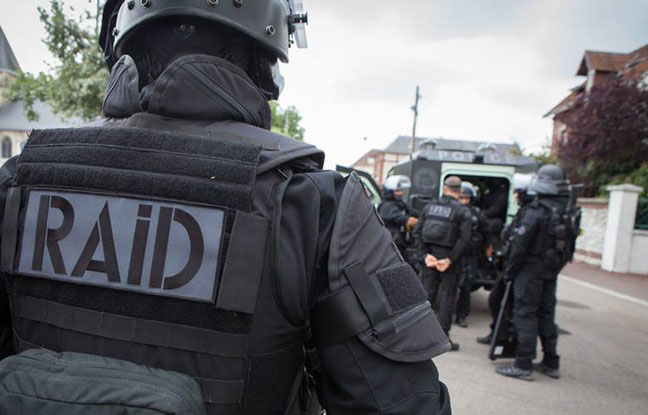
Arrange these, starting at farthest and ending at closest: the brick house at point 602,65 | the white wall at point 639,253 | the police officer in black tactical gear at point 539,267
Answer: the brick house at point 602,65, the white wall at point 639,253, the police officer in black tactical gear at point 539,267

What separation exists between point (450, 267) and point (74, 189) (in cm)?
429

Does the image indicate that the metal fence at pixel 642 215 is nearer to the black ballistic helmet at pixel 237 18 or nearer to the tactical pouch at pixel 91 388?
the black ballistic helmet at pixel 237 18

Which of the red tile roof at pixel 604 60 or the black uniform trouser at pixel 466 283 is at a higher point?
the red tile roof at pixel 604 60

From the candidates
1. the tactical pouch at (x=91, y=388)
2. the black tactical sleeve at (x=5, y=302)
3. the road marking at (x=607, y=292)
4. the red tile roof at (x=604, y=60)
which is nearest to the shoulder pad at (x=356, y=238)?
the tactical pouch at (x=91, y=388)

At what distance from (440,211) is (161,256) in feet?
13.6

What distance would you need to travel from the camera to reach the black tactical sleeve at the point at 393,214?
5.84 meters

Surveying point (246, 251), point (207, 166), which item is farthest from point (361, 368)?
point (207, 166)

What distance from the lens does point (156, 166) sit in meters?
0.91

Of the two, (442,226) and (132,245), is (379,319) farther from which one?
(442,226)

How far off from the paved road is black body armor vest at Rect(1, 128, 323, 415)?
291cm

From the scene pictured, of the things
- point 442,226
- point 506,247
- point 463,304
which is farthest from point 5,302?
point 463,304

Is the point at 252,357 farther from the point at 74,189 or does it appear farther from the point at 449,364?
the point at 449,364

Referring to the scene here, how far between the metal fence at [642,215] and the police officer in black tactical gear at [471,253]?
309 inches

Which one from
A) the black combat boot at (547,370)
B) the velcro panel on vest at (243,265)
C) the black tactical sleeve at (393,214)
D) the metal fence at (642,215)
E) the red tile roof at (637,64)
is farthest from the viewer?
the red tile roof at (637,64)
